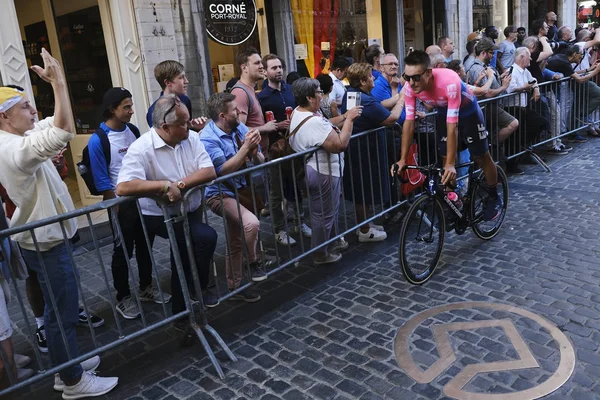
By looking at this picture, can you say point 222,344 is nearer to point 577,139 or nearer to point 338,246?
point 338,246

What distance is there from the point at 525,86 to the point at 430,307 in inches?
206

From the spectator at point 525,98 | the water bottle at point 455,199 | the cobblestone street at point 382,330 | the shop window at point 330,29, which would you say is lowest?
the cobblestone street at point 382,330

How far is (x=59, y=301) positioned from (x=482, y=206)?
417cm

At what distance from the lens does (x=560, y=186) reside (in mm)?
7465

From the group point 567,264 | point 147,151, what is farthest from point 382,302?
point 147,151

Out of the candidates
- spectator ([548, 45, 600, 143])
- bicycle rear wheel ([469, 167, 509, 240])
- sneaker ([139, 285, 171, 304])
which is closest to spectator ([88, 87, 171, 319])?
sneaker ([139, 285, 171, 304])

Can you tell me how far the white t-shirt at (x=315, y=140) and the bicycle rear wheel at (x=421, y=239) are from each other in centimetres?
96

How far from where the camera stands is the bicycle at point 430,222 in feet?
15.2

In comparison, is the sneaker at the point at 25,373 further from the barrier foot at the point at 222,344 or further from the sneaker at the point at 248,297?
the sneaker at the point at 248,297

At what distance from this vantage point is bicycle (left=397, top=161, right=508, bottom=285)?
15.2ft

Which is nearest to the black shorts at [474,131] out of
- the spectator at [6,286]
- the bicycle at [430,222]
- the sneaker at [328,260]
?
the bicycle at [430,222]

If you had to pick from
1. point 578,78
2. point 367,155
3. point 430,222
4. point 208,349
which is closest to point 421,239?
point 430,222

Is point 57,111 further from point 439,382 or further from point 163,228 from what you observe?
point 439,382

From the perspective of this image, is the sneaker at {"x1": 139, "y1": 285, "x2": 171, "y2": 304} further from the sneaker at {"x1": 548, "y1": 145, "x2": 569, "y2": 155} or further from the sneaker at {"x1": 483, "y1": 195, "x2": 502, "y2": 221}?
the sneaker at {"x1": 548, "y1": 145, "x2": 569, "y2": 155}
